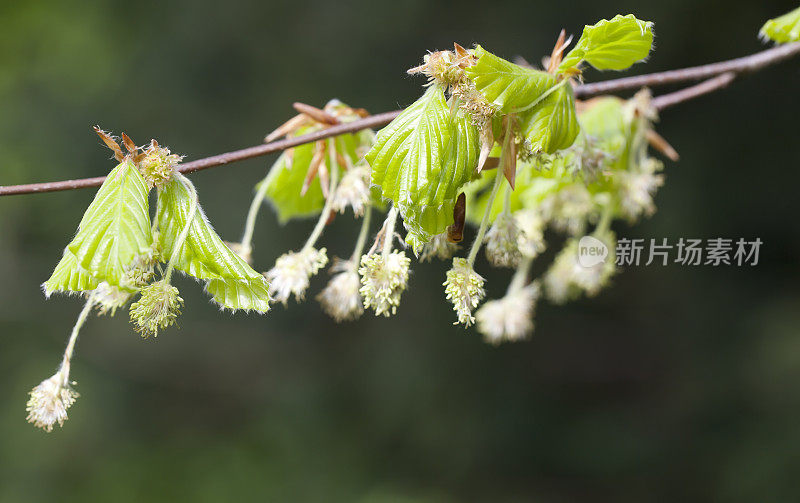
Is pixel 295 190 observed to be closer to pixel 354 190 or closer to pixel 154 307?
pixel 354 190

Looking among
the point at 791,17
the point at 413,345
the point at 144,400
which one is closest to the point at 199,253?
the point at 791,17

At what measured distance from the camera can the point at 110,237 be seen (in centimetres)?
67

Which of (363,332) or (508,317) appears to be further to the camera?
(363,332)

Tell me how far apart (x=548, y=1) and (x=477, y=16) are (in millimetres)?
385

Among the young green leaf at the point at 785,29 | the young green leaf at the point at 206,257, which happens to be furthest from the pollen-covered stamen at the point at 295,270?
the young green leaf at the point at 785,29

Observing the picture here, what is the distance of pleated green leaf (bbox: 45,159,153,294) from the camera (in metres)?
0.65

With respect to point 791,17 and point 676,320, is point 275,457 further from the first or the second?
point 791,17

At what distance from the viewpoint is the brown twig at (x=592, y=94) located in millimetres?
711

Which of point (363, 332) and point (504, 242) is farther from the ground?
point (363, 332)

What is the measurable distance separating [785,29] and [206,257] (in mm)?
1018

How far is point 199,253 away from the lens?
0.75 metres
